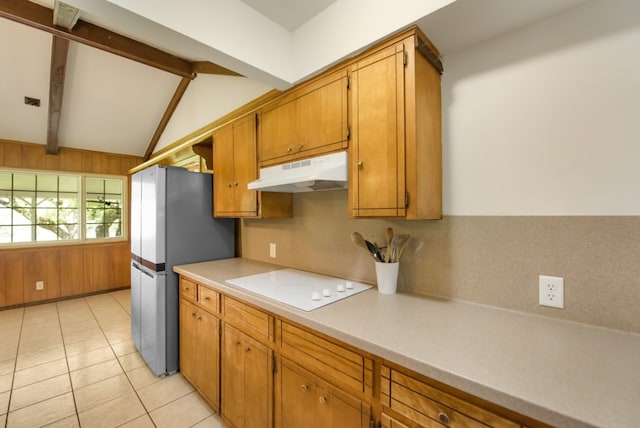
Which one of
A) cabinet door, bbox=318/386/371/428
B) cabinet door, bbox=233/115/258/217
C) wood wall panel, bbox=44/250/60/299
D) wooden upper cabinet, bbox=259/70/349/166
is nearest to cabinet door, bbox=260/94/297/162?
wooden upper cabinet, bbox=259/70/349/166

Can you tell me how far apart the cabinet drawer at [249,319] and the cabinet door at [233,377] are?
0.07 metres

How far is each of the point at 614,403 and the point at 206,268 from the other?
2.29 m

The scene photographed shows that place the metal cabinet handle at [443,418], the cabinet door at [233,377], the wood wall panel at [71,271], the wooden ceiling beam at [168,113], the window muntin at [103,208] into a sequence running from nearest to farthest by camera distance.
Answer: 1. the metal cabinet handle at [443,418]
2. the cabinet door at [233,377]
3. the wooden ceiling beam at [168,113]
4. the wood wall panel at [71,271]
5. the window muntin at [103,208]

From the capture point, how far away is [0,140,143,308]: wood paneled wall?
3.98 metres

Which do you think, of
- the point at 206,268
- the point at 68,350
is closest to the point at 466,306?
the point at 206,268

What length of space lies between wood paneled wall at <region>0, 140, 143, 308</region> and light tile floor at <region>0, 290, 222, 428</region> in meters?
0.80

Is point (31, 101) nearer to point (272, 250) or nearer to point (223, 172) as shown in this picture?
point (223, 172)

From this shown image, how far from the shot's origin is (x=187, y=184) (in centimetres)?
245

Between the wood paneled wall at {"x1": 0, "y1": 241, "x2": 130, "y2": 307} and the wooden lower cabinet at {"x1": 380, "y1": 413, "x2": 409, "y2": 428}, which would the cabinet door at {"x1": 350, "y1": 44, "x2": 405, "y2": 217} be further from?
the wood paneled wall at {"x1": 0, "y1": 241, "x2": 130, "y2": 307}

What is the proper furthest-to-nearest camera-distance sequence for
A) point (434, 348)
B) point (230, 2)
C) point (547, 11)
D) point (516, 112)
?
point (230, 2) < point (516, 112) < point (547, 11) < point (434, 348)

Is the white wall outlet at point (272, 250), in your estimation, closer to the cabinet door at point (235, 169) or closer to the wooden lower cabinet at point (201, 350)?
the cabinet door at point (235, 169)

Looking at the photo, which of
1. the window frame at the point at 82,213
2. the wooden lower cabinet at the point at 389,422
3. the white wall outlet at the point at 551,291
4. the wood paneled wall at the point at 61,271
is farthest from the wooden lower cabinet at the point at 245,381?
the window frame at the point at 82,213

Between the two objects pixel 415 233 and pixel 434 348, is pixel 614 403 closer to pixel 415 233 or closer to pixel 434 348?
pixel 434 348

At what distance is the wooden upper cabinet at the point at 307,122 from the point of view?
1502mm
